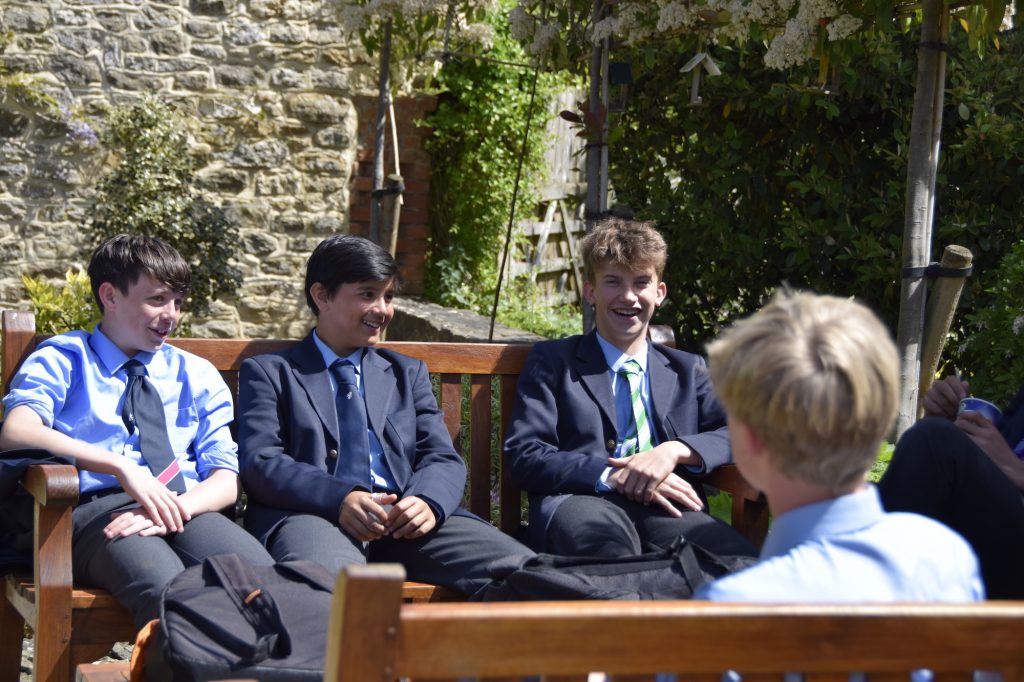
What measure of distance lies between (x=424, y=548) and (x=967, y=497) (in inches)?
53.7

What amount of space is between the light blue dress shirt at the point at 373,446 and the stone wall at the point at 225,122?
212 inches

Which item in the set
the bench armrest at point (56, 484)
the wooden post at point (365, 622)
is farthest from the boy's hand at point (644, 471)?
the wooden post at point (365, 622)

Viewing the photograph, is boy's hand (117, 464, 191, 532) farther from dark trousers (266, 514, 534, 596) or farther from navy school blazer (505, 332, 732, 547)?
navy school blazer (505, 332, 732, 547)

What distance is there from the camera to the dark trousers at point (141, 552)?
2766mm

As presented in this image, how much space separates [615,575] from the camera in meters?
2.61

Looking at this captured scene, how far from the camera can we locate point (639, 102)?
673cm

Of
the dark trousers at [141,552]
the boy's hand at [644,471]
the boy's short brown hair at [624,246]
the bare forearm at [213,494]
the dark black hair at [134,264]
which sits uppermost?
the boy's short brown hair at [624,246]

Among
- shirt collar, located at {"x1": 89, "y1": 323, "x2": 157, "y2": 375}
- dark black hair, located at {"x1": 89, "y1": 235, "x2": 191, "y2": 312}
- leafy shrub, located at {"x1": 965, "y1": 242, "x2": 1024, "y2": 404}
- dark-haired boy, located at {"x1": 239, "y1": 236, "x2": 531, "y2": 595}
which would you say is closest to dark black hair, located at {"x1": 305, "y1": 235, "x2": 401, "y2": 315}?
dark-haired boy, located at {"x1": 239, "y1": 236, "x2": 531, "y2": 595}

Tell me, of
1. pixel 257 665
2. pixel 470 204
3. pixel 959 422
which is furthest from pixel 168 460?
pixel 470 204

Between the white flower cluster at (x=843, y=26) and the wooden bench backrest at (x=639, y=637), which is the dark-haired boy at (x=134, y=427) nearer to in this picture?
the wooden bench backrest at (x=639, y=637)

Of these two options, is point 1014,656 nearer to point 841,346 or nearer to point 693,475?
point 841,346

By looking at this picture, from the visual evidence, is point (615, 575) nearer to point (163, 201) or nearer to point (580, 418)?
point (580, 418)

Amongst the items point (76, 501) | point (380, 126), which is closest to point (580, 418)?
point (76, 501)

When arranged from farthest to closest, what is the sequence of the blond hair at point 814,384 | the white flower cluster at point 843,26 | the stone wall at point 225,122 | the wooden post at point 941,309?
the stone wall at point 225,122, the wooden post at point 941,309, the white flower cluster at point 843,26, the blond hair at point 814,384
